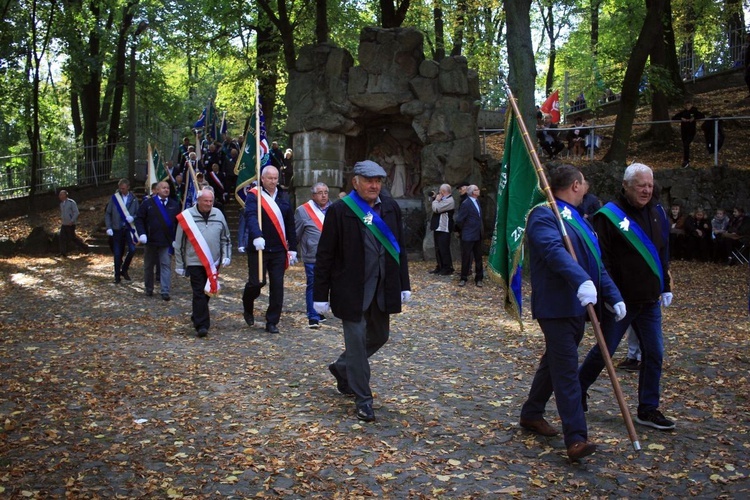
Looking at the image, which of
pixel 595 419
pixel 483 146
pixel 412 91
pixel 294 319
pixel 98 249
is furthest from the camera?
pixel 483 146

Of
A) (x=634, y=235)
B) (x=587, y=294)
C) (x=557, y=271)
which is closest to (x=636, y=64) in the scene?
(x=634, y=235)

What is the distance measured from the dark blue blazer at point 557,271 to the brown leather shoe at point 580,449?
86 cm

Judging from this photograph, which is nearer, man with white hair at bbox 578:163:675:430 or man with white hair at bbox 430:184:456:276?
man with white hair at bbox 578:163:675:430

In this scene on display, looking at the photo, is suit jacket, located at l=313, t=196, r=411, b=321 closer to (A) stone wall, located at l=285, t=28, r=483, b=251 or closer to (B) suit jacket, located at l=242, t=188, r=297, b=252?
(B) suit jacket, located at l=242, t=188, r=297, b=252

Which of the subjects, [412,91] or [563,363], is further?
[412,91]

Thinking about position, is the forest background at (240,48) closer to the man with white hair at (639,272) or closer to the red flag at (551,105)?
the red flag at (551,105)

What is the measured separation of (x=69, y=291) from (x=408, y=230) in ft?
32.1

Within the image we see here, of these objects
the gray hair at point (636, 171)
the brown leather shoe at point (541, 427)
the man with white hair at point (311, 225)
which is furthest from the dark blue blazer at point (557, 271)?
the man with white hair at point (311, 225)

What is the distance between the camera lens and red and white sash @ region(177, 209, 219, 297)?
10.5 meters

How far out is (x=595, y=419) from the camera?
6.71m

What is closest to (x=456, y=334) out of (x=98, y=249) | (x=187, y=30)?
(x=98, y=249)

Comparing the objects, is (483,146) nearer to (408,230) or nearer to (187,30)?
(408,230)

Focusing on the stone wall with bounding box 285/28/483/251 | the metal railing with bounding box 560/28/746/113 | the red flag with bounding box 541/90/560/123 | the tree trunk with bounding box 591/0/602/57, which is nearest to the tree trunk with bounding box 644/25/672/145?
the red flag with bounding box 541/90/560/123

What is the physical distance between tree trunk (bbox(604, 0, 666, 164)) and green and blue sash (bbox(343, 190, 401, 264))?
628 inches
